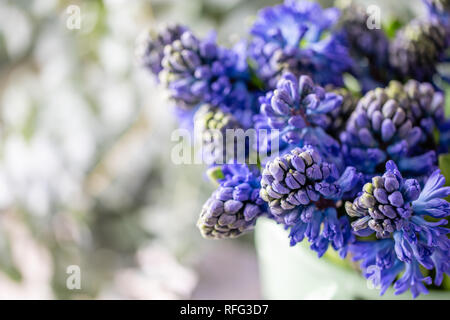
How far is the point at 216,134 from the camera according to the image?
325 mm

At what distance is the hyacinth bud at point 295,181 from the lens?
263 millimetres

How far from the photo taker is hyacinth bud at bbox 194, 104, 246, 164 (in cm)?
33

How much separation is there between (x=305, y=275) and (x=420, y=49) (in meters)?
0.20

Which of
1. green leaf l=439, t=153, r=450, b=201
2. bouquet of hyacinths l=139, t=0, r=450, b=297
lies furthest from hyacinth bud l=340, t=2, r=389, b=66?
green leaf l=439, t=153, r=450, b=201

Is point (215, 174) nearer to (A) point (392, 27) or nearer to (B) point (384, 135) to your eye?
(B) point (384, 135)

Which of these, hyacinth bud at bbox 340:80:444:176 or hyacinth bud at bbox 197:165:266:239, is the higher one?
hyacinth bud at bbox 340:80:444:176

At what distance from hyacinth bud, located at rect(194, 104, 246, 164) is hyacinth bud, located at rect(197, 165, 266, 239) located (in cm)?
4

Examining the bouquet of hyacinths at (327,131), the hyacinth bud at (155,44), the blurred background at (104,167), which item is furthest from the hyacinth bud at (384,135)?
the blurred background at (104,167)

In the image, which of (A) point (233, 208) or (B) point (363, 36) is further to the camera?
(B) point (363, 36)

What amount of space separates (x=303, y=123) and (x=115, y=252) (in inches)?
24.3

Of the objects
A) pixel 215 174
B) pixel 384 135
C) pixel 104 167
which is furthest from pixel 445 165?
pixel 104 167

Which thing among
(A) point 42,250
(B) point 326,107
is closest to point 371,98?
(B) point 326,107

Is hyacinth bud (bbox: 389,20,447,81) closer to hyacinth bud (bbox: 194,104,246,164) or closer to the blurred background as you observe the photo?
hyacinth bud (bbox: 194,104,246,164)

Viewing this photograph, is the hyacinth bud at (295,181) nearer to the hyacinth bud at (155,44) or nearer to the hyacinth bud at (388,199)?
the hyacinth bud at (388,199)
